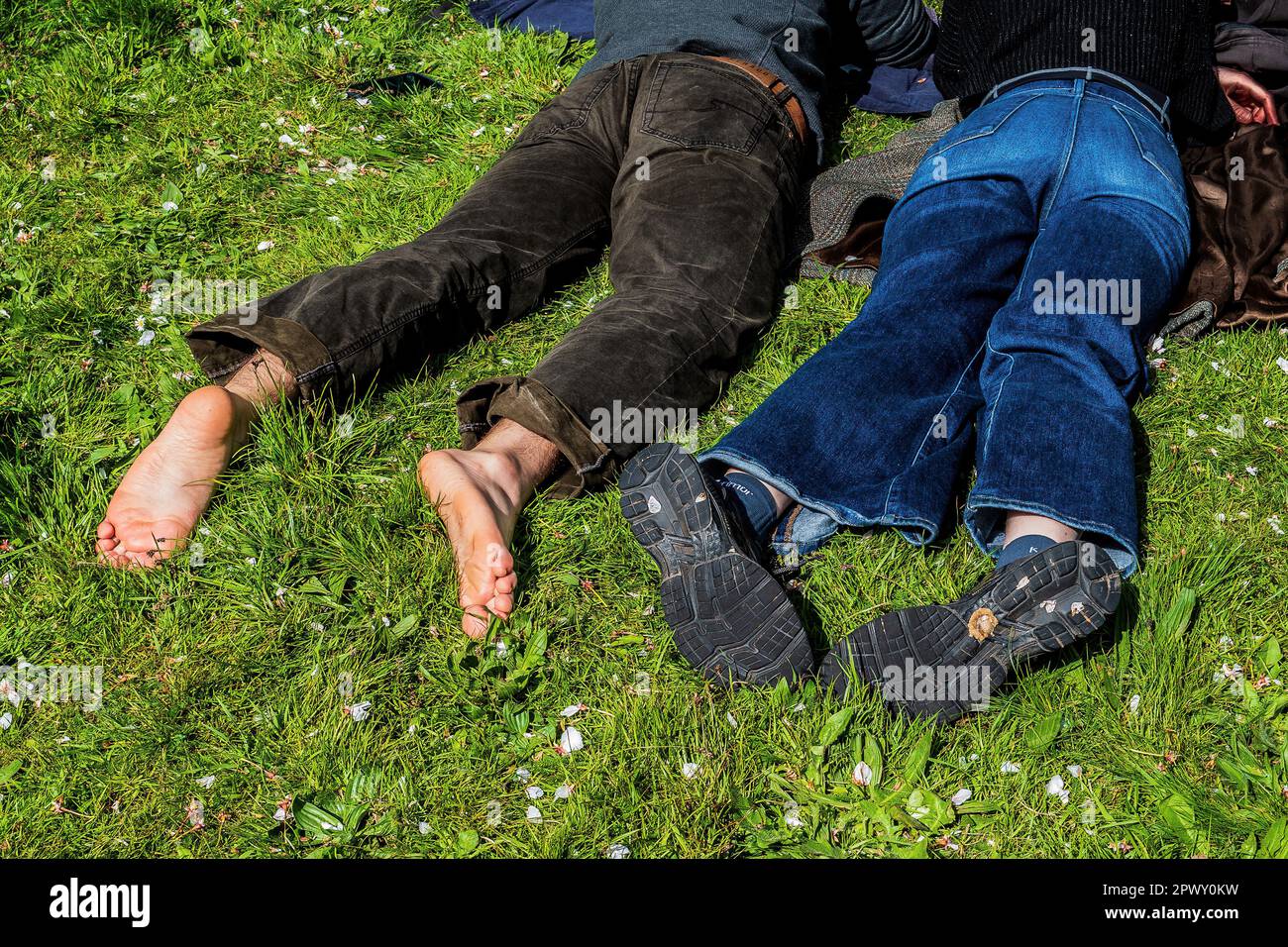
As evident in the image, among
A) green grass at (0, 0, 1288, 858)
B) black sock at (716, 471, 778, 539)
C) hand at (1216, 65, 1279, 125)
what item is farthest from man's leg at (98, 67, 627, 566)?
hand at (1216, 65, 1279, 125)

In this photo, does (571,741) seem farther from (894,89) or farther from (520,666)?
(894,89)

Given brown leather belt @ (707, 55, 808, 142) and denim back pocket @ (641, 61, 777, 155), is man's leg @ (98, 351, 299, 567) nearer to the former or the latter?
denim back pocket @ (641, 61, 777, 155)

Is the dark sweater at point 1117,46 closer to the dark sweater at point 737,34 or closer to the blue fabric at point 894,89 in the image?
the dark sweater at point 737,34

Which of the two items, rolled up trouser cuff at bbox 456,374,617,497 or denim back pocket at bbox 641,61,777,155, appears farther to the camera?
denim back pocket at bbox 641,61,777,155

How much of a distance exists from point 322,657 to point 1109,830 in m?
2.18

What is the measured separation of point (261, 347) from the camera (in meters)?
3.36

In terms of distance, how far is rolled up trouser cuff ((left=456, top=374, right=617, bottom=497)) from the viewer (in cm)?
324

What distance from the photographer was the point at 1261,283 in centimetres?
397

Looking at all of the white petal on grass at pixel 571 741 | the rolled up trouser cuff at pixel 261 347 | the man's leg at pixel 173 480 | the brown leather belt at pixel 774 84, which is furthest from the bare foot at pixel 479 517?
the brown leather belt at pixel 774 84

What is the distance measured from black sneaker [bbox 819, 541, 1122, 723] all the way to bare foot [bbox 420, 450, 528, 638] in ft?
3.27

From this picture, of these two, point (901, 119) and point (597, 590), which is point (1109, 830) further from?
point (901, 119)

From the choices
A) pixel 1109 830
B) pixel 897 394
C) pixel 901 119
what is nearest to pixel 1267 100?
pixel 901 119

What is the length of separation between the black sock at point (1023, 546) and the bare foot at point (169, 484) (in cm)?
238

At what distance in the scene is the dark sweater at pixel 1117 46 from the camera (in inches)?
155
